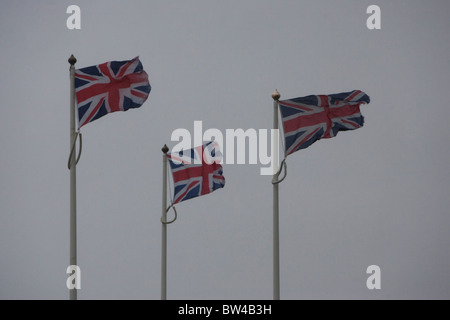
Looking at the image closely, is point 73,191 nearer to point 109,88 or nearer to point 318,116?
point 109,88

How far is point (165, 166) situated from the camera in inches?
1999

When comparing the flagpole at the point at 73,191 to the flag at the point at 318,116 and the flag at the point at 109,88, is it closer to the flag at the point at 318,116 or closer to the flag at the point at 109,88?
the flag at the point at 109,88

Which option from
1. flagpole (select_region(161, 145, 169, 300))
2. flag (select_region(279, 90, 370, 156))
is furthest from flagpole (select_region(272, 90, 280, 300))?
flagpole (select_region(161, 145, 169, 300))

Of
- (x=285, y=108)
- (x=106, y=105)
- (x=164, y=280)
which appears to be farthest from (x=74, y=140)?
(x=164, y=280)

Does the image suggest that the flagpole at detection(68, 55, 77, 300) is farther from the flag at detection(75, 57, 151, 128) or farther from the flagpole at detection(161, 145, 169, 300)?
the flagpole at detection(161, 145, 169, 300)

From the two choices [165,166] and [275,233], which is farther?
[165,166]

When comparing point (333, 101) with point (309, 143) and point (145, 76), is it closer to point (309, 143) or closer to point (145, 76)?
point (309, 143)

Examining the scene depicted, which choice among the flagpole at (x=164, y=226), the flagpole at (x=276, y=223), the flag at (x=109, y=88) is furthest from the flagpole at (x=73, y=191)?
the flagpole at (x=164, y=226)

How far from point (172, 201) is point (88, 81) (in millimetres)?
11804

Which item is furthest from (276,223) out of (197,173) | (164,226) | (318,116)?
(164,226)

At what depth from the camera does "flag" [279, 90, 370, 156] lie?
41.2 metres

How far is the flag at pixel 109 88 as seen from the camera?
38938 millimetres

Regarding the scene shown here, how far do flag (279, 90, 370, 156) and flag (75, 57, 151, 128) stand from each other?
183 inches

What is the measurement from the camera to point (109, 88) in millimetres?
39625
